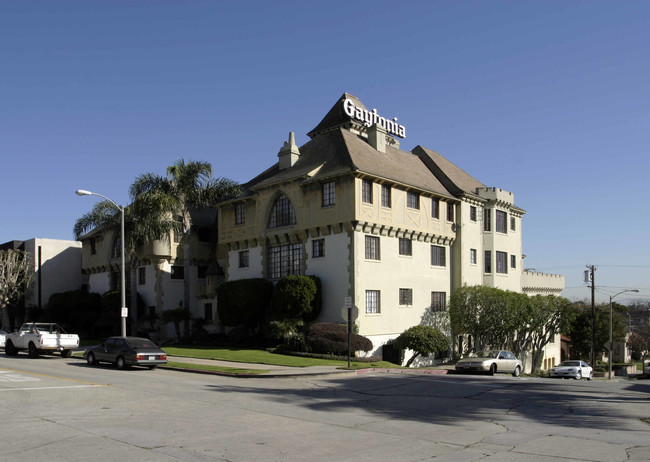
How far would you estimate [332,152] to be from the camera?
38.0 metres

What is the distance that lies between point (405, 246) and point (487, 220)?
1031cm

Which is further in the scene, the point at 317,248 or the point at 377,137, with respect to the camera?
the point at 377,137

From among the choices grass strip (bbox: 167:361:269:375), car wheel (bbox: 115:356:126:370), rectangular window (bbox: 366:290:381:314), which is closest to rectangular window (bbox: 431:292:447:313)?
rectangular window (bbox: 366:290:381:314)

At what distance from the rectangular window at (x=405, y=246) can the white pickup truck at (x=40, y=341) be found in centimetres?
2004

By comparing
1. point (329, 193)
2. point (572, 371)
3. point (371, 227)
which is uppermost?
point (329, 193)

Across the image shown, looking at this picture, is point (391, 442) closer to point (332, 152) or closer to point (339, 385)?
point (339, 385)

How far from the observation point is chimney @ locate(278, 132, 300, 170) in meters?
40.8

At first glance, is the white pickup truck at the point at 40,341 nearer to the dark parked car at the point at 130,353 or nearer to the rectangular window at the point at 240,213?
the dark parked car at the point at 130,353

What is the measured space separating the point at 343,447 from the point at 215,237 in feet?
133

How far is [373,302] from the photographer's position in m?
36.0

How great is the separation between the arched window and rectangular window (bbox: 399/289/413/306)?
27.5 feet

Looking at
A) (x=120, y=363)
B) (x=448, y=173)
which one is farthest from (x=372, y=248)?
(x=120, y=363)

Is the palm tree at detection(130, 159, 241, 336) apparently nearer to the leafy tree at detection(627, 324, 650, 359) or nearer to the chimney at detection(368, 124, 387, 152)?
the chimney at detection(368, 124, 387, 152)

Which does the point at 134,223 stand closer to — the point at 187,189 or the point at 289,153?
the point at 187,189
